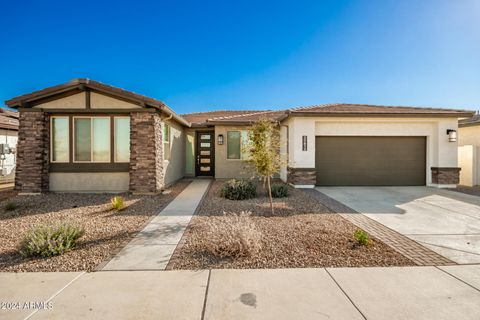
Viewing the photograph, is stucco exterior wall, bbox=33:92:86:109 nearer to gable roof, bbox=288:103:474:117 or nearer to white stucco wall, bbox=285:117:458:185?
gable roof, bbox=288:103:474:117

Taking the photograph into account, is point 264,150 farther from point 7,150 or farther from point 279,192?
point 7,150

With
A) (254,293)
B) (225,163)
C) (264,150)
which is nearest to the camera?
(254,293)

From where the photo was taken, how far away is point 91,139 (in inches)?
337

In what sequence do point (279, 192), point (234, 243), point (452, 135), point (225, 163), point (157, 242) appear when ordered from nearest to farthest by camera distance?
point (234, 243), point (157, 242), point (279, 192), point (452, 135), point (225, 163)

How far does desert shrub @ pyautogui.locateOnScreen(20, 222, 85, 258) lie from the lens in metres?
3.57

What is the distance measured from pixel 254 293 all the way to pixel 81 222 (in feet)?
15.3

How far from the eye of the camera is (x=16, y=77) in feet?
44.5

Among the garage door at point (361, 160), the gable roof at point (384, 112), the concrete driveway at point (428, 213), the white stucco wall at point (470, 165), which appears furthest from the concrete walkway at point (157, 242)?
the white stucco wall at point (470, 165)

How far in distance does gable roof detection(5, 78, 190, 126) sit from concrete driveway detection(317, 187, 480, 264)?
7.46m

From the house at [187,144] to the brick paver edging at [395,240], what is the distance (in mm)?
3222

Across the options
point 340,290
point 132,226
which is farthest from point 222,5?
point 340,290

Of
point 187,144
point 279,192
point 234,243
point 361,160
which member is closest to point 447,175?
point 361,160

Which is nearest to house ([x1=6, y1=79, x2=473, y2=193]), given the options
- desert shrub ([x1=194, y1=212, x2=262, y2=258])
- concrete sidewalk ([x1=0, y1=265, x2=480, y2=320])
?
desert shrub ([x1=194, y1=212, x2=262, y2=258])

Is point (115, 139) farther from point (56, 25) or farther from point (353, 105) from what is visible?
point (353, 105)
